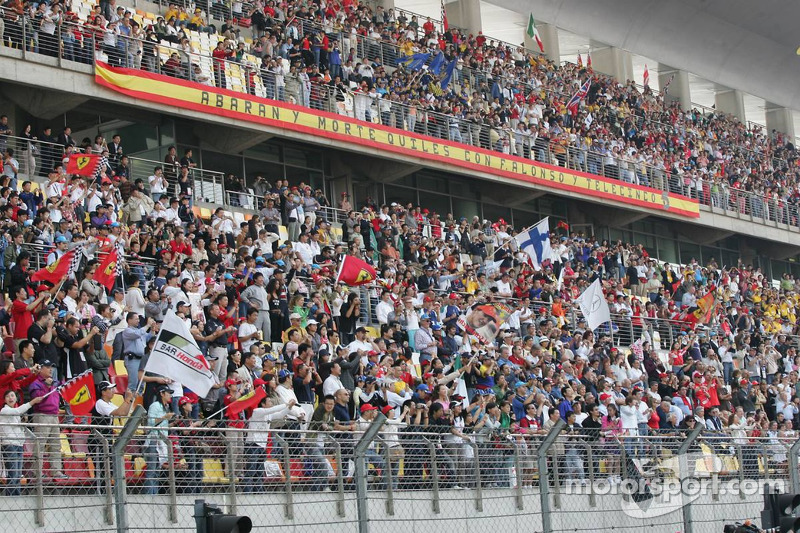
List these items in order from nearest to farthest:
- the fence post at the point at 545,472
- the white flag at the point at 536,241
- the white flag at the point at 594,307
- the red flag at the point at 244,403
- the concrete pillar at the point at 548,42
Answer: the fence post at the point at 545,472
the red flag at the point at 244,403
the white flag at the point at 594,307
the white flag at the point at 536,241
the concrete pillar at the point at 548,42

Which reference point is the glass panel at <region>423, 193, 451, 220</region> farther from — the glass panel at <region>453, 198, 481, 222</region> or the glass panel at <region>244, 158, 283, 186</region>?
the glass panel at <region>244, 158, 283, 186</region>

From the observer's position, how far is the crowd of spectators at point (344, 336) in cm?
1273

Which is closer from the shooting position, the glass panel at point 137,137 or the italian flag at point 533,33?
the glass panel at point 137,137

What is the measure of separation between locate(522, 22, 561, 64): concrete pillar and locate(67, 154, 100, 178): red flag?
23907mm

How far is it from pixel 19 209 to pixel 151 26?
26.0 ft

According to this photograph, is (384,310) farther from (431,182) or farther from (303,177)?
(431,182)

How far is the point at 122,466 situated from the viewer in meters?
9.15

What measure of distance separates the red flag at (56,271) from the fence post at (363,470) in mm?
6794

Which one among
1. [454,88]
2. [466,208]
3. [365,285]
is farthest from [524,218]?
[365,285]

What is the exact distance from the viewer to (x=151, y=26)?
81.3 ft

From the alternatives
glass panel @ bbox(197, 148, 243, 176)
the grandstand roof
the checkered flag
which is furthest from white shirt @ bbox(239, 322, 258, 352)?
the grandstand roof

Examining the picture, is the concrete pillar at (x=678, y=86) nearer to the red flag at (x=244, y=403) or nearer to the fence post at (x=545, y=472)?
the red flag at (x=244, y=403)

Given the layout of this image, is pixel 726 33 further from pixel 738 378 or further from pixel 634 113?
pixel 738 378

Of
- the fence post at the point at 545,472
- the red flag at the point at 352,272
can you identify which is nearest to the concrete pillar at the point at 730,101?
the red flag at the point at 352,272
